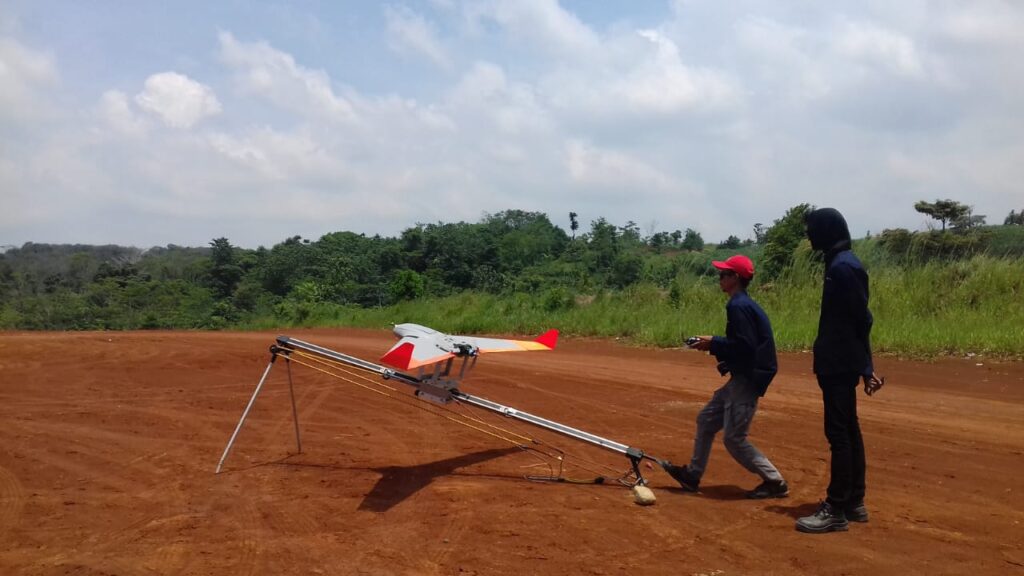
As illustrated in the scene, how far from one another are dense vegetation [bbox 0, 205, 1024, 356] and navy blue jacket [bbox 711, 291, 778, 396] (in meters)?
9.12

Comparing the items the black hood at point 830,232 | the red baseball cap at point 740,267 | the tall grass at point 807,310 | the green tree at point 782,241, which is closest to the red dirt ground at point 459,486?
the red baseball cap at point 740,267

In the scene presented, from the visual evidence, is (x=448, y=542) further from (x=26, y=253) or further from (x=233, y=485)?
(x=26, y=253)

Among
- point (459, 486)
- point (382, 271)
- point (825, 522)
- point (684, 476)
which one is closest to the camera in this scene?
point (825, 522)

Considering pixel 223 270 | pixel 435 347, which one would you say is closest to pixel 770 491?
pixel 435 347

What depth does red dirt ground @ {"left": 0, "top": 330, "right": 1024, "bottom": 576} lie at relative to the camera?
4.96 metres

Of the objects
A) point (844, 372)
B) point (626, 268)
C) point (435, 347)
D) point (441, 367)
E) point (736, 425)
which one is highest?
point (626, 268)

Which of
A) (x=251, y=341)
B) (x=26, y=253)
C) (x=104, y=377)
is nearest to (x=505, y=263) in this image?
(x=251, y=341)

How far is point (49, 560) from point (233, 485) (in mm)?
1708

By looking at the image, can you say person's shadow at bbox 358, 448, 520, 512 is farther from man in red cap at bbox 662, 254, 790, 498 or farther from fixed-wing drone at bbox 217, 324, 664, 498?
man in red cap at bbox 662, 254, 790, 498

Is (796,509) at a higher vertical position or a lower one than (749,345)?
lower

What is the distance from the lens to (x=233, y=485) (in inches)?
261

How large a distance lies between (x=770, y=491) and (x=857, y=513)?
2.43 feet

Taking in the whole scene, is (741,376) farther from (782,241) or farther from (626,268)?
(626,268)

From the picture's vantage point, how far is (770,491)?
6121 millimetres
